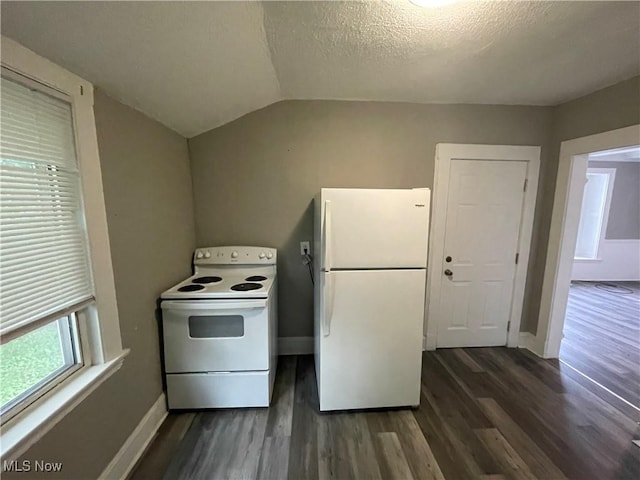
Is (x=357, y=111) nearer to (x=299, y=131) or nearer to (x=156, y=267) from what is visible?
(x=299, y=131)

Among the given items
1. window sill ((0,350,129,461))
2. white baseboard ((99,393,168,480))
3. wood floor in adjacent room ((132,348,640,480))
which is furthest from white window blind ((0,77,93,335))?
wood floor in adjacent room ((132,348,640,480))

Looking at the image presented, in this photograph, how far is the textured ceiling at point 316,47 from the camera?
Answer: 3.72 ft

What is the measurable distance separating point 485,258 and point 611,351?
1632 mm

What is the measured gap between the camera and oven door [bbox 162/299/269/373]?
1942 mm

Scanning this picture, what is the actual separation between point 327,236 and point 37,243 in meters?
1.35

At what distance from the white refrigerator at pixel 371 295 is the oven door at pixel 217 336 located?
17.8 inches

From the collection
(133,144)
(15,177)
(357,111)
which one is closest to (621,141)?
(357,111)

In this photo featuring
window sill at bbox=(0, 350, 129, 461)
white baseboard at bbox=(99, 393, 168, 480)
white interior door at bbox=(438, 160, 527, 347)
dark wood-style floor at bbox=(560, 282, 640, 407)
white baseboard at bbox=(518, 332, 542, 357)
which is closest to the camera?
window sill at bbox=(0, 350, 129, 461)

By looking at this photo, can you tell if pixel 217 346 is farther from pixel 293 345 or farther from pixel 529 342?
pixel 529 342

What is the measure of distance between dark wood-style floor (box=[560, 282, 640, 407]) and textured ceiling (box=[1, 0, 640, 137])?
2425 millimetres

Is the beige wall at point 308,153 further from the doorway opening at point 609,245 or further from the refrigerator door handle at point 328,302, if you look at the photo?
the doorway opening at point 609,245

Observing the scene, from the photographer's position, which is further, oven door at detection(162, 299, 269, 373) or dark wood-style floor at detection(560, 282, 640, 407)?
dark wood-style floor at detection(560, 282, 640, 407)

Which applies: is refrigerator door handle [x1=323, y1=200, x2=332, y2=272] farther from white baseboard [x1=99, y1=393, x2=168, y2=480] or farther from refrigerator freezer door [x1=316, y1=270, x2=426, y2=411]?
white baseboard [x1=99, y1=393, x2=168, y2=480]

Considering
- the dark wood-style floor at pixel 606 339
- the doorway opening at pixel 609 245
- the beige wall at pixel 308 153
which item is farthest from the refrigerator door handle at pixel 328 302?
the doorway opening at pixel 609 245
